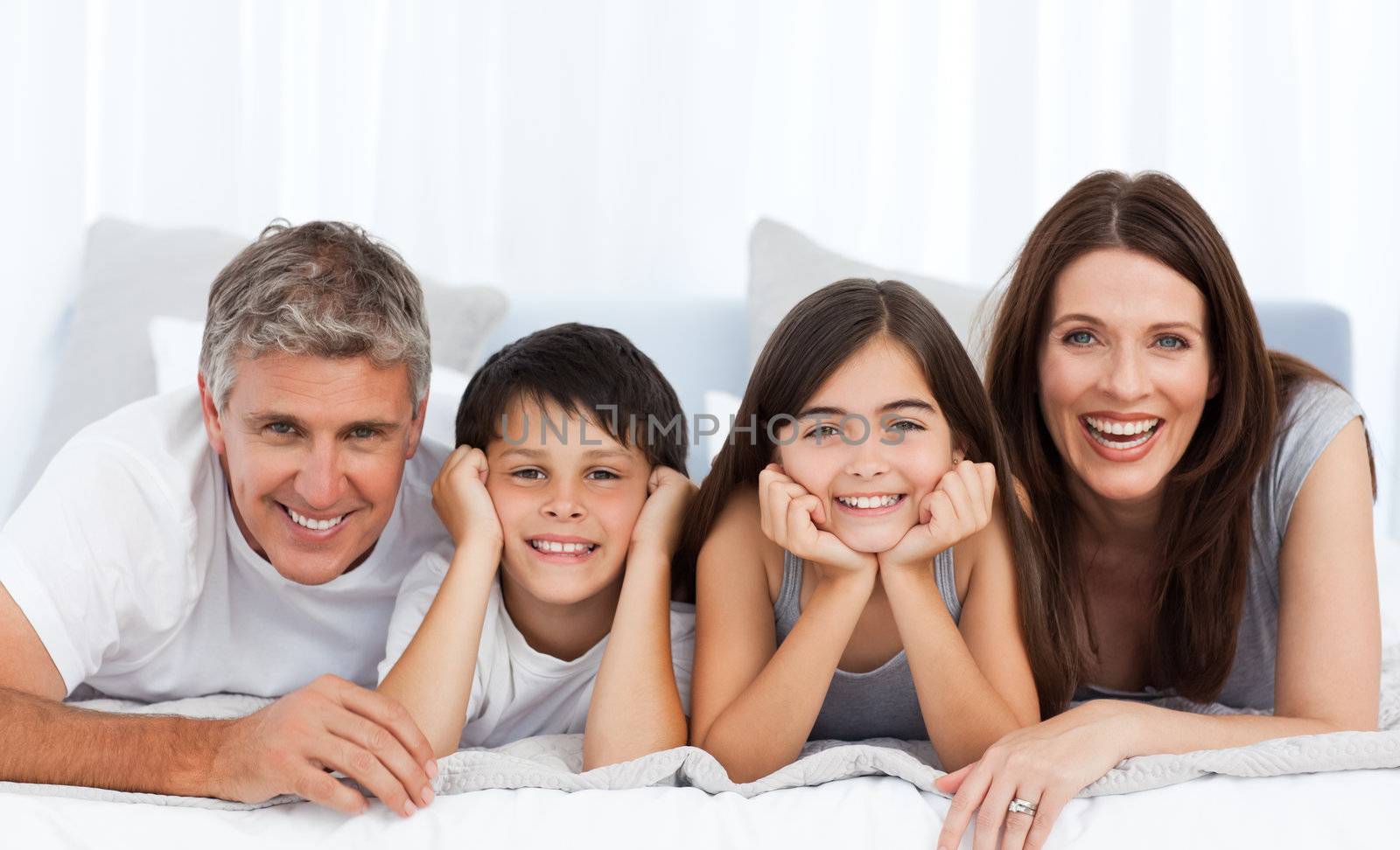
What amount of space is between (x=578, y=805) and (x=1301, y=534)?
3.30ft

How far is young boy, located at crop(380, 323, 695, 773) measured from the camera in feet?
4.79

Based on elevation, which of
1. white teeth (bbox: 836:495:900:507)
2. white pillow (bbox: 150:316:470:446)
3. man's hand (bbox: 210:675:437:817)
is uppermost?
white pillow (bbox: 150:316:470:446)

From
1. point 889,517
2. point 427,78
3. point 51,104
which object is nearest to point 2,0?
point 51,104

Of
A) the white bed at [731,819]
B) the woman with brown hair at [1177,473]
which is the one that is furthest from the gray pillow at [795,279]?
the white bed at [731,819]

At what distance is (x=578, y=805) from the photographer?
3.75 ft

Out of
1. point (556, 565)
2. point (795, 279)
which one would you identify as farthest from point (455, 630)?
point (795, 279)

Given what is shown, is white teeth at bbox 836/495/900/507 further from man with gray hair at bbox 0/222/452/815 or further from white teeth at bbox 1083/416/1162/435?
man with gray hair at bbox 0/222/452/815

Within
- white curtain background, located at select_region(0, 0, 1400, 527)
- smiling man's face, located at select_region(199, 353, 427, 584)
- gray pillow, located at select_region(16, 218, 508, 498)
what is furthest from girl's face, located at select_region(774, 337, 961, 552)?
white curtain background, located at select_region(0, 0, 1400, 527)

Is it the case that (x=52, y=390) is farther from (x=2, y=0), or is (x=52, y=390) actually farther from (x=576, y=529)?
(x=576, y=529)

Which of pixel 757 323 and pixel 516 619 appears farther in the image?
pixel 757 323

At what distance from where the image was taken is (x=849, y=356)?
1.52 m

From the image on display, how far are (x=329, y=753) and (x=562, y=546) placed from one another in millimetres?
485

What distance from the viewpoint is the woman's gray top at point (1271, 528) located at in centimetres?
160

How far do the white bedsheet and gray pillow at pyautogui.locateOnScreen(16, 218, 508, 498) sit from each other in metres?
1.30
